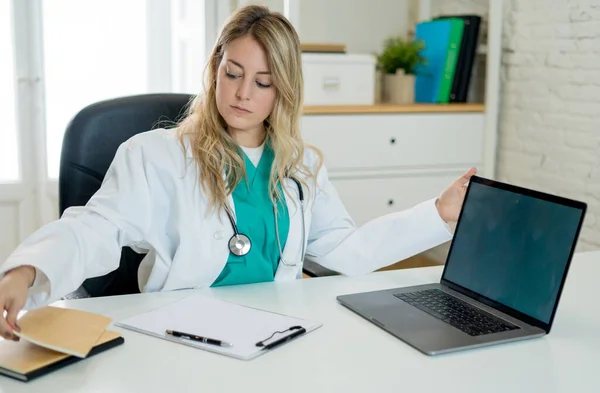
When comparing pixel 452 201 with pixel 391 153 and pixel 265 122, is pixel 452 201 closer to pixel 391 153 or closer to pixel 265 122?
pixel 265 122

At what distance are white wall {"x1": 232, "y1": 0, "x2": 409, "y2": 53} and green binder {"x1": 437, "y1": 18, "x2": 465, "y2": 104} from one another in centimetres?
41

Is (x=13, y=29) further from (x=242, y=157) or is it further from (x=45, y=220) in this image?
(x=242, y=157)

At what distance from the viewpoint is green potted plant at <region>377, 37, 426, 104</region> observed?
3.01 meters

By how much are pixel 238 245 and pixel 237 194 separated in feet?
0.38

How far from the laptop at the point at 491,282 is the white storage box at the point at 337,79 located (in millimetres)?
1523

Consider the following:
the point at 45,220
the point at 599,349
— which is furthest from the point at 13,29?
the point at 599,349

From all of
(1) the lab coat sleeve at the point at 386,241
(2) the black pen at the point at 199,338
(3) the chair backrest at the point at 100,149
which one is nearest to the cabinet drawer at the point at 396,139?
(3) the chair backrest at the point at 100,149

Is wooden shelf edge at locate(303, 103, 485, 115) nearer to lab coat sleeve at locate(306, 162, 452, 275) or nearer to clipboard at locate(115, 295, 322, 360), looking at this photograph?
lab coat sleeve at locate(306, 162, 452, 275)

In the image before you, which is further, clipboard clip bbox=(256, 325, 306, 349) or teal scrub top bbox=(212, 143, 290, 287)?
teal scrub top bbox=(212, 143, 290, 287)

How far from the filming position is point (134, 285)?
169 centimetres

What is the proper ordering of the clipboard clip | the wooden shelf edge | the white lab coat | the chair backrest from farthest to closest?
the wooden shelf edge → the chair backrest → the white lab coat → the clipboard clip

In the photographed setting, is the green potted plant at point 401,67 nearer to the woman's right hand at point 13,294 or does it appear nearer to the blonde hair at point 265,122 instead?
the blonde hair at point 265,122

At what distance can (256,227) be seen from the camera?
1538 millimetres

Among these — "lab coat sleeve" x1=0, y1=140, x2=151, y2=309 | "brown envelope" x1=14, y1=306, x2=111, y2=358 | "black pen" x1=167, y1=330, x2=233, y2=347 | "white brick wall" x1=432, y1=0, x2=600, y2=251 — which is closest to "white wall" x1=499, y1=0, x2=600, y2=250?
"white brick wall" x1=432, y1=0, x2=600, y2=251
